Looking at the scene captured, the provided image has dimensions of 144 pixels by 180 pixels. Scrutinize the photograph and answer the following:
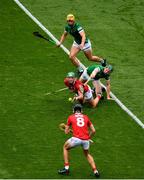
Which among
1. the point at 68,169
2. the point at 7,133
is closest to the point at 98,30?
the point at 7,133

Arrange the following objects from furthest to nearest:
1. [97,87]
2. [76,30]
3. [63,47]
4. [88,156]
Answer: [63,47] < [76,30] < [97,87] < [88,156]

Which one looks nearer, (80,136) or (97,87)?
(80,136)

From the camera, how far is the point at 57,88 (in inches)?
1112

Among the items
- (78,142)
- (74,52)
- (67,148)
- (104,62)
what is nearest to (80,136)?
(78,142)

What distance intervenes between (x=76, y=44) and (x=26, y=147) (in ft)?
20.8

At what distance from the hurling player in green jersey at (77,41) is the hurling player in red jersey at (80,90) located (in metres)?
2.19

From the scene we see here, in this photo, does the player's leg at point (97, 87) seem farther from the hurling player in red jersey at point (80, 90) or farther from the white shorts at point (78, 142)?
the white shorts at point (78, 142)

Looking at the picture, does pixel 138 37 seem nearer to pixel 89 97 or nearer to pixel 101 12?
pixel 101 12

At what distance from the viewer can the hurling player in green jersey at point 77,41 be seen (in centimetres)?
2847

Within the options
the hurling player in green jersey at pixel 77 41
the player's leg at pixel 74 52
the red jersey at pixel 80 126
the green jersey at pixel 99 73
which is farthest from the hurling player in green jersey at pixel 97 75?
the red jersey at pixel 80 126

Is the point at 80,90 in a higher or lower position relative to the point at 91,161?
higher

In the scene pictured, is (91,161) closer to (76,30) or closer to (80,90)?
(80,90)

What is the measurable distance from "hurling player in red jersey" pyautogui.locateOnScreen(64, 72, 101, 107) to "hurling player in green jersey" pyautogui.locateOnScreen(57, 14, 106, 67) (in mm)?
2188

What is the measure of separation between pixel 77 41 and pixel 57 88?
6.64ft
